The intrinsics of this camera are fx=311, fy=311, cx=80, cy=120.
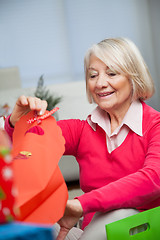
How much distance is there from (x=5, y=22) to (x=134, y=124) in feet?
14.4

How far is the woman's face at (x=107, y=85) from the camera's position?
108 cm

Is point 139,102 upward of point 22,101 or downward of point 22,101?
downward

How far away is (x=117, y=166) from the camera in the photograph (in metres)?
1.05

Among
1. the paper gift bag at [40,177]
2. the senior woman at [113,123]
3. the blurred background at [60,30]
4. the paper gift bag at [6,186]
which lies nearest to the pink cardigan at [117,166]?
the senior woman at [113,123]

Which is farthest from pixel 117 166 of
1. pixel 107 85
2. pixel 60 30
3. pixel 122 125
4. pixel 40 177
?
pixel 60 30

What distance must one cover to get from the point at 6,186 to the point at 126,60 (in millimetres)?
827

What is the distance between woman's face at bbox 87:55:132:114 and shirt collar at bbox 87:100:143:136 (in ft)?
0.17

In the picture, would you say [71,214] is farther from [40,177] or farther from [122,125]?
[122,125]

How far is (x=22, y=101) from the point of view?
90 cm

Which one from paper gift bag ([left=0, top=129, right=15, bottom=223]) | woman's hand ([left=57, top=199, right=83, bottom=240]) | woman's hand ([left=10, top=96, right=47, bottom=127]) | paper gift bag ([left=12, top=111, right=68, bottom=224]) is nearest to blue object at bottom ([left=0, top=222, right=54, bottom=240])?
paper gift bag ([left=0, top=129, right=15, bottom=223])

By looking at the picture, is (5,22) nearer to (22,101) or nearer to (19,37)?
(19,37)

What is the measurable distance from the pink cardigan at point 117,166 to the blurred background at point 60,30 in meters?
3.89

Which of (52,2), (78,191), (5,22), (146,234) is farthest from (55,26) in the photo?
(146,234)

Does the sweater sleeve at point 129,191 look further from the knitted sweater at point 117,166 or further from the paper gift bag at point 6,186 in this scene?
the paper gift bag at point 6,186
